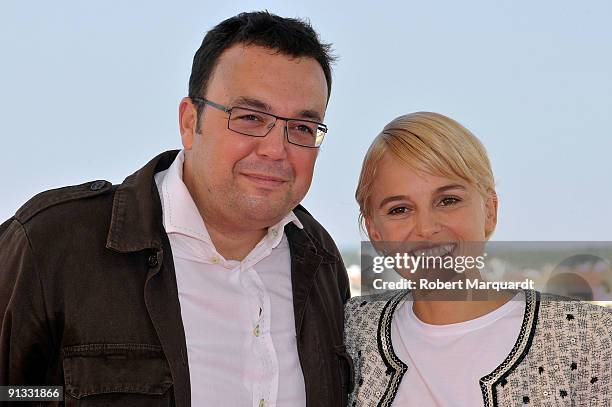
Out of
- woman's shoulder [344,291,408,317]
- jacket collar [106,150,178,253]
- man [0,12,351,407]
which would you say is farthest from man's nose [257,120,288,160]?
woman's shoulder [344,291,408,317]

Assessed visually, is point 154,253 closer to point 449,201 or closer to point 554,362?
point 449,201

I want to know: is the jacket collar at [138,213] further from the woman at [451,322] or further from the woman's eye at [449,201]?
the woman's eye at [449,201]

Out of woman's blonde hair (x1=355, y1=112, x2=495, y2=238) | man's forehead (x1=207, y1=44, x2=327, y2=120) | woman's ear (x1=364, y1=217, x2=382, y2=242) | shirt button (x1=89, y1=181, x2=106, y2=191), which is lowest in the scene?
woman's ear (x1=364, y1=217, x2=382, y2=242)

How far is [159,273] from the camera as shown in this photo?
98.7 inches

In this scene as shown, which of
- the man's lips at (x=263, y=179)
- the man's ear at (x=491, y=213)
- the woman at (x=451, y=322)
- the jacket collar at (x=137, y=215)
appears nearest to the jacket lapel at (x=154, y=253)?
the jacket collar at (x=137, y=215)

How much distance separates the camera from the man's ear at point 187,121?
9.21 feet

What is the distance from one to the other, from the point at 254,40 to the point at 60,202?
0.85m

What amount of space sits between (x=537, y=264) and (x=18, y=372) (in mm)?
1951

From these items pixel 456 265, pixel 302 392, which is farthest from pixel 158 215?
pixel 456 265

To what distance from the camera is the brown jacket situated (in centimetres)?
235

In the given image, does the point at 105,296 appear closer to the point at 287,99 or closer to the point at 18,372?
the point at 18,372

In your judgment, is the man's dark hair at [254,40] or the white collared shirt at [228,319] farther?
the man's dark hair at [254,40]

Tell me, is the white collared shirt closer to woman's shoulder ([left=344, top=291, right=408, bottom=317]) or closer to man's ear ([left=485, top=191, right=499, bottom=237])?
woman's shoulder ([left=344, top=291, right=408, bottom=317])

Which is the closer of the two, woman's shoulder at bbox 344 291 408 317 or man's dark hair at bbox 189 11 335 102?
man's dark hair at bbox 189 11 335 102
